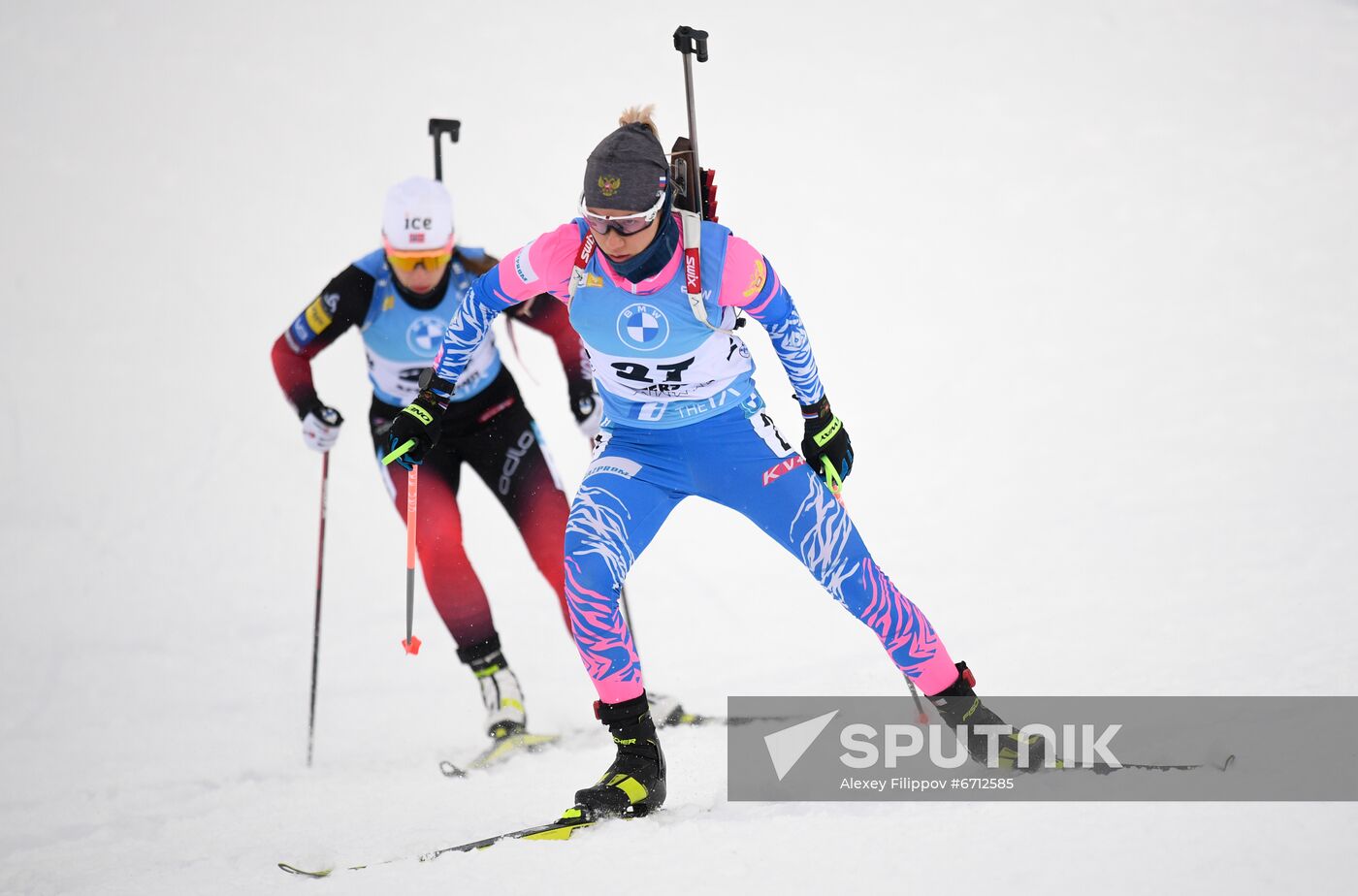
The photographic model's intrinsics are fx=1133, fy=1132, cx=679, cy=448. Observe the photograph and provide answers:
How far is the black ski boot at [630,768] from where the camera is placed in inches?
136

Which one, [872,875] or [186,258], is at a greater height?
[186,258]

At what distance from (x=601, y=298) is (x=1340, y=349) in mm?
8754

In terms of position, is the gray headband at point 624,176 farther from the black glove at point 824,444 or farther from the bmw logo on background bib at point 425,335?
the bmw logo on background bib at point 425,335

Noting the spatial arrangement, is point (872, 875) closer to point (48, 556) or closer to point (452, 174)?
point (48, 556)

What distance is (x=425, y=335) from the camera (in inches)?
198

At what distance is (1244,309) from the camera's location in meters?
11.0

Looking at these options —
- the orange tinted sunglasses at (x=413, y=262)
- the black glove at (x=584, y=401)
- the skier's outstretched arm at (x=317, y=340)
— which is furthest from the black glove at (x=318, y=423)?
the black glove at (x=584, y=401)

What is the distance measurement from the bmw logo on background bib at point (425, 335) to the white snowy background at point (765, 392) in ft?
6.10

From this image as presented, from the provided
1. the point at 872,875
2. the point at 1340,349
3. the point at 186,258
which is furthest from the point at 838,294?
the point at 872,875

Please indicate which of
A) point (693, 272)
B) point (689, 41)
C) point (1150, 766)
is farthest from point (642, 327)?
point (1150, 766)

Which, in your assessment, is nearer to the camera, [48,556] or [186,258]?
[48,556]

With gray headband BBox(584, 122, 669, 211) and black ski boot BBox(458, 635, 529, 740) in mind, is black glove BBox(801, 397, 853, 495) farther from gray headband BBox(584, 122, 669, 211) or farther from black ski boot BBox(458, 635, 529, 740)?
black ski boot BBox(458, 635, 529, 740)

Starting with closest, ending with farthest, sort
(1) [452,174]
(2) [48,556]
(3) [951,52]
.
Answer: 1. (2) [48,556]
2. (1) [452,174]
3. (3) [951,52]

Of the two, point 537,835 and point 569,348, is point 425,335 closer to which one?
point 569,348
